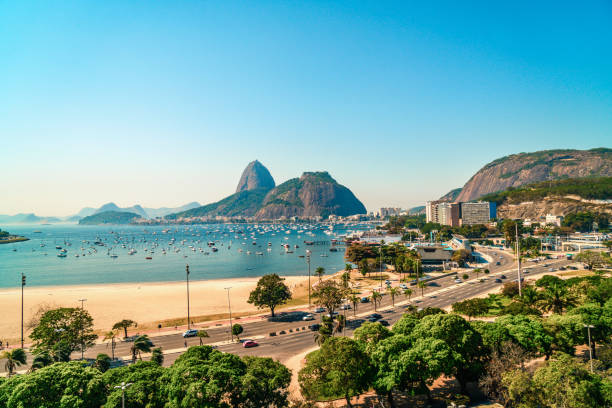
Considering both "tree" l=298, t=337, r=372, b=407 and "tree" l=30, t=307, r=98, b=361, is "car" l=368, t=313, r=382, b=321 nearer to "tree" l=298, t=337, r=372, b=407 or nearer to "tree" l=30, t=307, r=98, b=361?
"tree" l=298, t=337, r=372, b=407

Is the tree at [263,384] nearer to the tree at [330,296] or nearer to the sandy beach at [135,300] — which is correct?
the tree at [330,296]

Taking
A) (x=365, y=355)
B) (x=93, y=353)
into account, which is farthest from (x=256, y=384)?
(x=93, y=353)

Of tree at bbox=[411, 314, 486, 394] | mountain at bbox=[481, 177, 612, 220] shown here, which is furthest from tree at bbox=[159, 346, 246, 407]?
mountain at bbox=[481, 177, 612, 220]

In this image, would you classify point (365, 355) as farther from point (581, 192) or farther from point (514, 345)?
point (581, 192)

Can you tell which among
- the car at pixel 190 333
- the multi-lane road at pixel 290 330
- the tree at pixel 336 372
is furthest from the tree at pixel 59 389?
Answer: the car at pixel 190 333

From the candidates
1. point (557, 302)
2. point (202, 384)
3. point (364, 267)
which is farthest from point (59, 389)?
point (364, 267)

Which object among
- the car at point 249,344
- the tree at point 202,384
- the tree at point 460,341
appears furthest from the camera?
the car at point 249,344

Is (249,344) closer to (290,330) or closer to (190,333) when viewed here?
(290,330)
